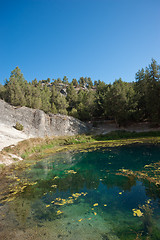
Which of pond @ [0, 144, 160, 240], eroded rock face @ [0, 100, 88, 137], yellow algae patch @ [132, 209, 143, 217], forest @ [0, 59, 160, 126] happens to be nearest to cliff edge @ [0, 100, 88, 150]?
eroded rock face @ [0, 100, 88, 137]

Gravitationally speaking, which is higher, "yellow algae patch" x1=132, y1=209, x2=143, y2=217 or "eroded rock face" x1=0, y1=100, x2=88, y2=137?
"eroded rock face" x1=0, y1=100, x2=88, y2=137

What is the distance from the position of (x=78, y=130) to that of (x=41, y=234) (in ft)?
125

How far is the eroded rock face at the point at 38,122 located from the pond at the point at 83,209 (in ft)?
86.5

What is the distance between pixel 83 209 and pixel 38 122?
111 ft

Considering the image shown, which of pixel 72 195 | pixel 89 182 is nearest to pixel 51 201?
pixel 72 195

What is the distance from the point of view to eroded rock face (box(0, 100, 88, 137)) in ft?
113

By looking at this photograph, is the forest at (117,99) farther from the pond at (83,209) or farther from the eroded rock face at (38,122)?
the pond at (83,209)

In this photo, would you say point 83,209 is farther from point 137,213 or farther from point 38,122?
point 38,122

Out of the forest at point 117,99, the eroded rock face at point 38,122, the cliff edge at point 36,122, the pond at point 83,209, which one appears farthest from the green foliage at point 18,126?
the pond at point 83,209

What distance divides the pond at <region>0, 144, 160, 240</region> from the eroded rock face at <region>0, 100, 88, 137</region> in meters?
26.4

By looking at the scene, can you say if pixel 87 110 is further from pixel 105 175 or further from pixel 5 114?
pixel 105 175

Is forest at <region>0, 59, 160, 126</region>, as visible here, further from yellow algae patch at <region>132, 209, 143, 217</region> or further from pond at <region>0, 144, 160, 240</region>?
yellow algae patch at <region>132, 209, 143, 217</region>

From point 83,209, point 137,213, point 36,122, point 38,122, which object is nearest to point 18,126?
point 36,122

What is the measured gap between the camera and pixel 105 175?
10.7m
